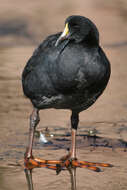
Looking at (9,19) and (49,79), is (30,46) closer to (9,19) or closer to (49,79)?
(9,19)

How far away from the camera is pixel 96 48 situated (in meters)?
6.15

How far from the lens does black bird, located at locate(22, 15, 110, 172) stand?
6.02 metres

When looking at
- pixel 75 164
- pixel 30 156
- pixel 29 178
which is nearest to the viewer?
pixel 29 178

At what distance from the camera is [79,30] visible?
19.7 ft

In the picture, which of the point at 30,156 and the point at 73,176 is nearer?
the point at 73,176

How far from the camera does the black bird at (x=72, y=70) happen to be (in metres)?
6.02

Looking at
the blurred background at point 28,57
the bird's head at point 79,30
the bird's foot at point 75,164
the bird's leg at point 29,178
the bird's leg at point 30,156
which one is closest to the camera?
the bird's leg at point 29,178

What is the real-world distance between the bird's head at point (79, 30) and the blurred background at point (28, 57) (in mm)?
1488

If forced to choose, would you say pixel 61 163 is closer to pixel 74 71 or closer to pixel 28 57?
pixel 74 71

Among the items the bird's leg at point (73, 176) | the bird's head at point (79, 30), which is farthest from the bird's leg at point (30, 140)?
the bird's head at point (79, 30)

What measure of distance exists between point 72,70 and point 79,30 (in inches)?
17.8

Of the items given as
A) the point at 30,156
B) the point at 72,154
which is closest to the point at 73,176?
the point at 72,154

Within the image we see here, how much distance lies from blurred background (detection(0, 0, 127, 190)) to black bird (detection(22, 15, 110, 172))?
70 centimetres

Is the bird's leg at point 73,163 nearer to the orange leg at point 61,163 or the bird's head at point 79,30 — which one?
the orange leg at point 61,163
